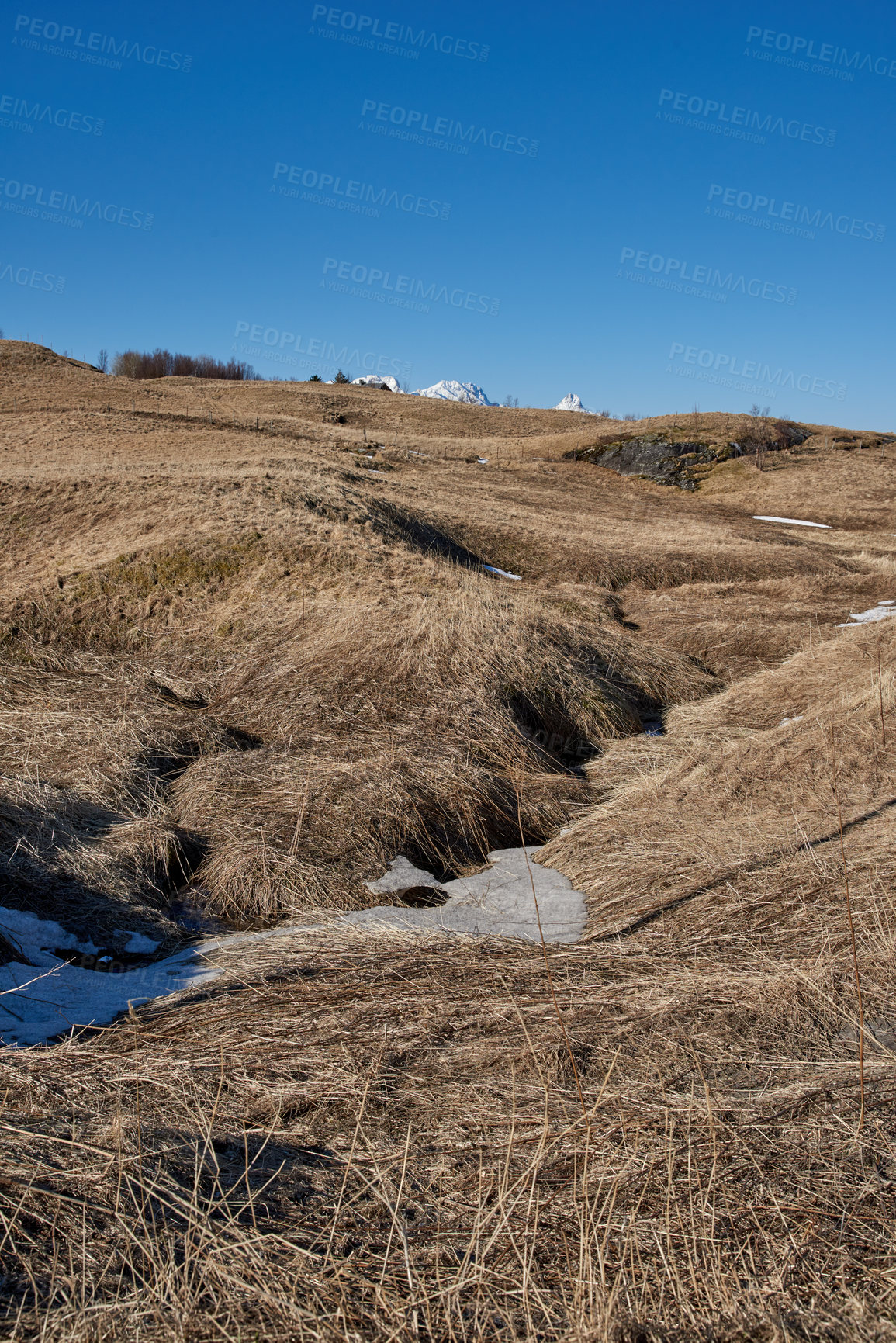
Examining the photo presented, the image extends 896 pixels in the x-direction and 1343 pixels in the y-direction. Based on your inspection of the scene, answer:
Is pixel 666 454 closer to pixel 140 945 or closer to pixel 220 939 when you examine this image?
pixel 220 939

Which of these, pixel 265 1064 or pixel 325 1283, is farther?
pixel 265 1064

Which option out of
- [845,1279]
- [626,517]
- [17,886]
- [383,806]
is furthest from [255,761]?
[626,517]

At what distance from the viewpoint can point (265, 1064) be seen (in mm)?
2629

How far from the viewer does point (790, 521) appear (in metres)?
29.9

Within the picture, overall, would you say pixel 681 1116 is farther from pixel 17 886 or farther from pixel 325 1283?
pixel 17 886

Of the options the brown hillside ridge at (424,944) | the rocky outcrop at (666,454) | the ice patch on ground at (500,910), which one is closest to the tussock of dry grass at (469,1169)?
the brown hillside ridge at (424,944)

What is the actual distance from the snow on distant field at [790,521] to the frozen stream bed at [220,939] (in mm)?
27307

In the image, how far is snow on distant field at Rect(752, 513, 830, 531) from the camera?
2903 centimetres

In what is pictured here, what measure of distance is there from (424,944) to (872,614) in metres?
11.6

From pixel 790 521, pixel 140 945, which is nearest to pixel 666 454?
pixel 790 521

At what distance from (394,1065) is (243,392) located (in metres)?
50.5

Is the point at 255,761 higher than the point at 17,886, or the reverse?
the point at 255,761

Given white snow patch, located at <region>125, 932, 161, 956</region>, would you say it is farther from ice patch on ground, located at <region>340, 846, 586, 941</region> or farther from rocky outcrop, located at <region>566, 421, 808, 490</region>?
rocky outcrop, located at <region>566, 421, 808, 490</region>

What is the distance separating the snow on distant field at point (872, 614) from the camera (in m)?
12.3
